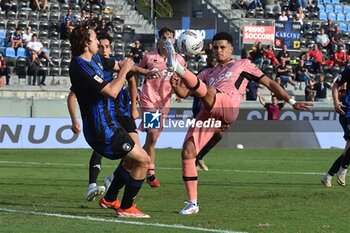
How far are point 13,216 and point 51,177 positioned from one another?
643cm

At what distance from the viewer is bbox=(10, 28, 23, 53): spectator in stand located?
119ft

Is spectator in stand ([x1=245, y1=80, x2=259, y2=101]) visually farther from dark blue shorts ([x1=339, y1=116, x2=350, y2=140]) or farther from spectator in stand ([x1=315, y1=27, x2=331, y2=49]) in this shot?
dark blue shorts ([x1=339, y1=116, x2=350, y2=140])

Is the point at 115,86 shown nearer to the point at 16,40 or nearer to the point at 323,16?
the point at 16,40

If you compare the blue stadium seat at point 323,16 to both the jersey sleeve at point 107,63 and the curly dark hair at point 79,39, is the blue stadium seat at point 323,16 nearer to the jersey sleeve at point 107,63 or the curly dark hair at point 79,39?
the jersey sleeve at point 107,63

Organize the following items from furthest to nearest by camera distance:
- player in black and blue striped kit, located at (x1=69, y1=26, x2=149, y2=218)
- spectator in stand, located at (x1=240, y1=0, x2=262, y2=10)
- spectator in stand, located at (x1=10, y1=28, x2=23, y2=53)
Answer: spectator in stand, located at (x1=240, y1=0, x2=262, y2=10) < spectator in stand, located at (x1=10, y1=28, x2=23, y2=53) < player in black and blue striped kit, located at (x1=69, y1=26, x2=149, y2=218)

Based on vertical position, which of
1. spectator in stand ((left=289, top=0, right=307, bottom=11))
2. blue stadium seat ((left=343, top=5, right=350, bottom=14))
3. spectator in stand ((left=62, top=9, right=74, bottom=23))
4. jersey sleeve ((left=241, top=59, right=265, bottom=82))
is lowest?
blue stadium seat ((left=343, top=5, right=350, bottom=14))

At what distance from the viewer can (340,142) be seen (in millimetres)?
30516

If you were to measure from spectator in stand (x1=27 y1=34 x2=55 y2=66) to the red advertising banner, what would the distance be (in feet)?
28.9

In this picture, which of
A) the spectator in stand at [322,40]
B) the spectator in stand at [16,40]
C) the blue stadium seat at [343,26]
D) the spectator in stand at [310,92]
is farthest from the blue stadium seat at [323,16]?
the spectator in stand at [16,40]

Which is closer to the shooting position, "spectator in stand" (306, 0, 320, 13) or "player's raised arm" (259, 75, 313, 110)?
"player's raised arm" (259, 75, 313, 110)

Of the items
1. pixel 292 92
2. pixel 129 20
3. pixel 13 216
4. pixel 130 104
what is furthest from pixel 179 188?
pixel 129 20

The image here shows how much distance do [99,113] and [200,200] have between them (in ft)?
9.40

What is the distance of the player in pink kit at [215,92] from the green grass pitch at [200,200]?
1.66 feet

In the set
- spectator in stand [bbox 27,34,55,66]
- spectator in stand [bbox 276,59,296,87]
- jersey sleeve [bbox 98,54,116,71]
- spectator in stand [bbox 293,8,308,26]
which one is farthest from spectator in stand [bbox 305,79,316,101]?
jersey sleeve [bbox 98,54,116,71]
